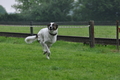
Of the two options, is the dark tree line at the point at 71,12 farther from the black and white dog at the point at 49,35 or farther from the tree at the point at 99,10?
the black and white dog at the point at 49,35

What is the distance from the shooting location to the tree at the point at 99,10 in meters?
59.5

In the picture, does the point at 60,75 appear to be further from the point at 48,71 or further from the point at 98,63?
the point at 98,63

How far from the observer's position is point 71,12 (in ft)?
225

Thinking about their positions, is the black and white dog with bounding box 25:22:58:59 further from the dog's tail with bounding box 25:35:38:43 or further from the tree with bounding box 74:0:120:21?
the tree with bounding box 74:0:120:21

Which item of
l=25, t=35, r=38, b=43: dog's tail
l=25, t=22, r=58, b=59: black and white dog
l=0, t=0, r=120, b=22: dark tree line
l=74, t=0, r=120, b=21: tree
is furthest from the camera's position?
l=74, t=0, r=120, b=21: tree

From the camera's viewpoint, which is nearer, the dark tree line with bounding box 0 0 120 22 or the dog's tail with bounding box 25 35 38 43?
the dog's tail with bounding box 25 35 38 43

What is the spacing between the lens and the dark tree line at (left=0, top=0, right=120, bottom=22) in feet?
191

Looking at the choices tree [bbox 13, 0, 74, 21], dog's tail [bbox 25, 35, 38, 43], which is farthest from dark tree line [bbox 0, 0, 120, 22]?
dog's tail [bbox 25, 35, 38, 43]

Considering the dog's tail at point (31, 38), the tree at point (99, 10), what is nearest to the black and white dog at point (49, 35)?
the dog's tail at point (31, 38)

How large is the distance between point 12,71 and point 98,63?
299 centimetres

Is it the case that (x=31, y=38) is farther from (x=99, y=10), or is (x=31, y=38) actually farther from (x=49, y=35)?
(x=99, y=10)

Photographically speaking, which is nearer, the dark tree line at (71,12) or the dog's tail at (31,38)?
the dog's tail at (31,38)

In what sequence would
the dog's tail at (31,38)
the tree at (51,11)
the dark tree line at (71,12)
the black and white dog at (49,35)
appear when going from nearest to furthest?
the black and white dog at (49,35) → the dog's tail at (31,38) → the dark tree line at (71,12) → the tree at (51,11)

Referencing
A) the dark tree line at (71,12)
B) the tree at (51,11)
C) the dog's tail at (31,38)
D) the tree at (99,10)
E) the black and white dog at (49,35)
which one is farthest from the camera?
the tree at (51,11)
